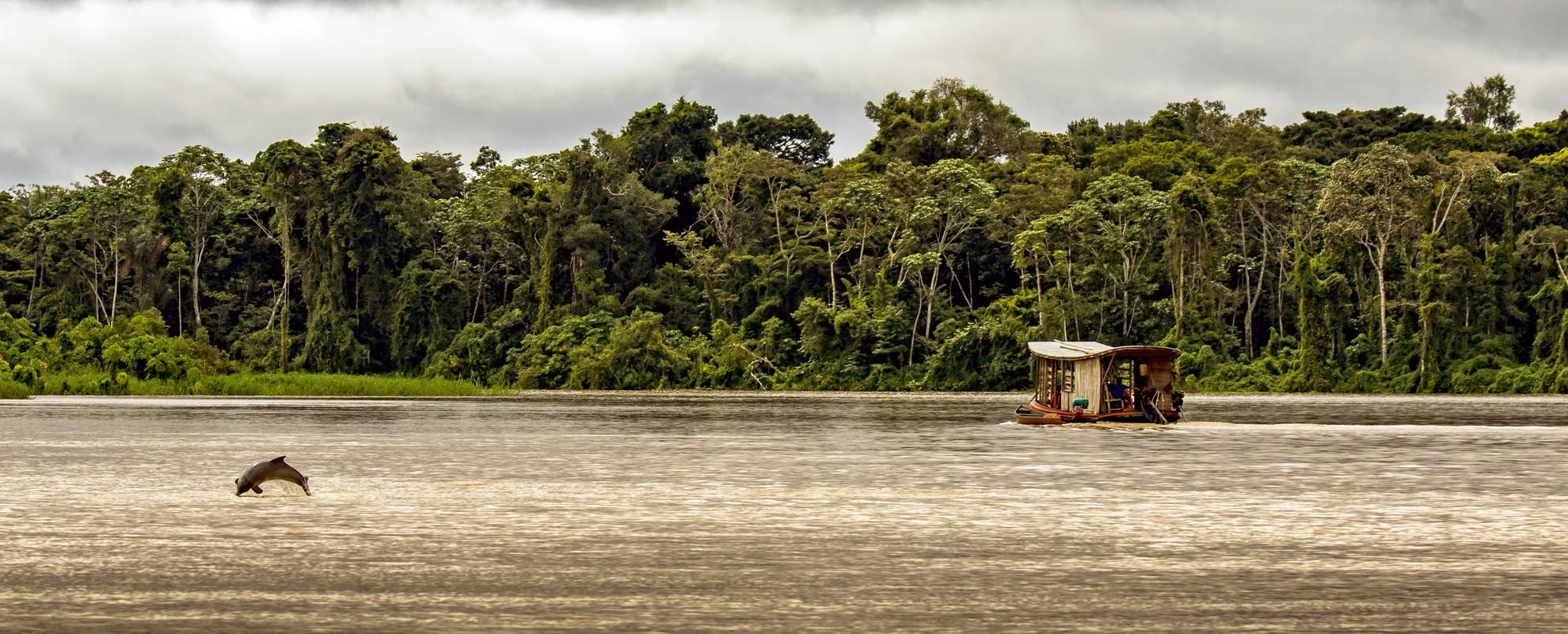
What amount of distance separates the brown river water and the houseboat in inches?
207

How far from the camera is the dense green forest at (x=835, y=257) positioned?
5575 centimetres

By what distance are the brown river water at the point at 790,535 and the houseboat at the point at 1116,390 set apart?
207 inches

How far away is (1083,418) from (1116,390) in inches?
39.0

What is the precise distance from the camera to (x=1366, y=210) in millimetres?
55719

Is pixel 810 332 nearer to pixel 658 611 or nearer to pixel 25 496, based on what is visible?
pixel 25 496

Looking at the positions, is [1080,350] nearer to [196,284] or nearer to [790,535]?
[790,535]

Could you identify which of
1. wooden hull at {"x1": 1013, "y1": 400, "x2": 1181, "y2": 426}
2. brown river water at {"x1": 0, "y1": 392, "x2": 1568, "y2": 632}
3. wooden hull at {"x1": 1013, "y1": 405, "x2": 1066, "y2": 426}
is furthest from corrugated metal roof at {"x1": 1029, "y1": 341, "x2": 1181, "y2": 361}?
brown river water at {"x1": 0, "y1": 392, "x2": 1568, "y2": 632}

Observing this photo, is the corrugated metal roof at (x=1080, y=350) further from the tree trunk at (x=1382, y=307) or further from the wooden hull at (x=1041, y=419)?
the tree trunk at (x=1382, y=307)

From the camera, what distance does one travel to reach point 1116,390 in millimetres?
32188

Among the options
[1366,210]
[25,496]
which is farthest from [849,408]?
[25,496]

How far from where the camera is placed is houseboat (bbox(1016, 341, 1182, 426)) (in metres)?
31.7

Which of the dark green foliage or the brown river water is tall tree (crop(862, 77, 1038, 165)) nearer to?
the dark green foliage

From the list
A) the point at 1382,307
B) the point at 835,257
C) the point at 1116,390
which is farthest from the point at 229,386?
the point at 1382,307

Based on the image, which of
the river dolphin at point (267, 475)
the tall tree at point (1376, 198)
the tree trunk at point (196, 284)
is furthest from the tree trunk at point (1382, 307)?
the tree trunk at point (196, 284)
